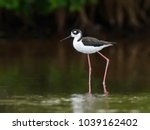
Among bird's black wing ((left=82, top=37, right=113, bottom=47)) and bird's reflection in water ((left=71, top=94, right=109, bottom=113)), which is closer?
bird's reflection in water ((left=71, top=94, right=109, bottom=113))

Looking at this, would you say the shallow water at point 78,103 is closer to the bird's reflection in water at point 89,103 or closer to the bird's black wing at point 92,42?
the bird's reflection in water at point 89,103

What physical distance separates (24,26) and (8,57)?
285 inches

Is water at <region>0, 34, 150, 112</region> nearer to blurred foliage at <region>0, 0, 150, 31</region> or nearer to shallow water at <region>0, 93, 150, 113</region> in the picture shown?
shallow water at <region>0, 93, 150, 113</region>

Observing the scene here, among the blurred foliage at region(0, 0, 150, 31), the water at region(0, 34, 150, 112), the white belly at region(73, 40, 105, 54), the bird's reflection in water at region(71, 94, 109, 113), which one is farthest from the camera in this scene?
the blurred foliage at region(0, 0, 150, 31)

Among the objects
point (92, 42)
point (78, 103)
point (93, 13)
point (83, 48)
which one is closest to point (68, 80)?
point (92, 42)

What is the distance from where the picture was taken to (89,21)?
2627 cm

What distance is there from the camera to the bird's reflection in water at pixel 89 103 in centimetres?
1073

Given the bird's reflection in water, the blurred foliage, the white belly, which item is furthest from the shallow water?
the blurred foliage

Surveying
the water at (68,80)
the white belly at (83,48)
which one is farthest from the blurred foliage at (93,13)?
the white belly at (83,48)

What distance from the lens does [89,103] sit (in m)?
11.2

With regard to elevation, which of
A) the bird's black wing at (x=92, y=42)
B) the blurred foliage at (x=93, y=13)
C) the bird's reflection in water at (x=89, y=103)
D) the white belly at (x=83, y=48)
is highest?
the blurred foliage at (x=93, y=13)

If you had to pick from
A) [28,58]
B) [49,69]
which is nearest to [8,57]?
[28,58]

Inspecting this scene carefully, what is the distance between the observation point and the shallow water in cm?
1073

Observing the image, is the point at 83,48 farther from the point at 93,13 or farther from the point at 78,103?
the point at 93,13
